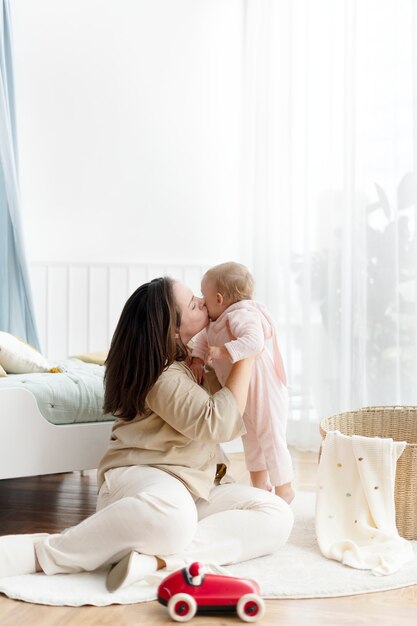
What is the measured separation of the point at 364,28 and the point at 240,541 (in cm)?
225

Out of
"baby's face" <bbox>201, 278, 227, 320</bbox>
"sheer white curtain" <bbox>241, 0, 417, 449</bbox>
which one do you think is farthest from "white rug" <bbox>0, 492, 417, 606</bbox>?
"sheer white curtain" <bbox>241, 0, 417, 449</bbox>

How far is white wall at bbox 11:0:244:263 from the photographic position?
365 cm

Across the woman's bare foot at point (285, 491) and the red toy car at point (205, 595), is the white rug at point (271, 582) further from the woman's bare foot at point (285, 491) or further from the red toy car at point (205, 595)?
the woman's bare foot at point (285, 491)

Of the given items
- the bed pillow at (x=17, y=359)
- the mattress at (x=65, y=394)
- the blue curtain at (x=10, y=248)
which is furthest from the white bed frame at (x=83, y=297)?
the mattress at (x=65, y=394)

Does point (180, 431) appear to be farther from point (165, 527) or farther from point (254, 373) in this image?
point (254, 373)

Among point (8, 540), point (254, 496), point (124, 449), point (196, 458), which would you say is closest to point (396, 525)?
point (254, 496)

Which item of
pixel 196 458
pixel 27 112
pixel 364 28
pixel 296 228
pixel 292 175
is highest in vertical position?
pixel 364 28

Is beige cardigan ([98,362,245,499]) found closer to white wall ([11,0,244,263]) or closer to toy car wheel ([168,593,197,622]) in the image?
toy car wheel ([168,593,197,622])

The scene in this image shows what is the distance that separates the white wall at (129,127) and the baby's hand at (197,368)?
1.66 m

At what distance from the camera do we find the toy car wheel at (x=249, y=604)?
1588mm

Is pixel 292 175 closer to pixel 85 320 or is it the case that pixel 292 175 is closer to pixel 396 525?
pixel 85 320

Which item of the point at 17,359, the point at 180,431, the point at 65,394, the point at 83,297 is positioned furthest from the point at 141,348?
the point at 83,297

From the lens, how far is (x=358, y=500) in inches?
80.7

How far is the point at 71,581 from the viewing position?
5.82ft
